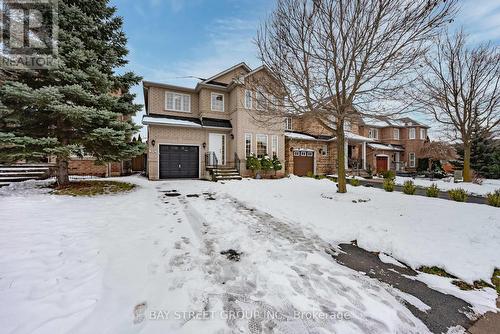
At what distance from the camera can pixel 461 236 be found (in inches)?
154

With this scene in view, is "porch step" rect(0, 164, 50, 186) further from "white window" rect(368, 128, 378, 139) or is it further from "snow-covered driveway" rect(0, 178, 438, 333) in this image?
"white window" rect(368, 128, 378, 139)

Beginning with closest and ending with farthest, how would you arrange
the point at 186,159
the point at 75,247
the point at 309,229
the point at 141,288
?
the point at 141,288
the point at 75,247
the point at 309,229
the point at 186,159

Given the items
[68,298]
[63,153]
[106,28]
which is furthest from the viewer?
[106,28]

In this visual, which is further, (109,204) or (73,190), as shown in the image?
(73,190)

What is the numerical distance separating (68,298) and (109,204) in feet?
15.3

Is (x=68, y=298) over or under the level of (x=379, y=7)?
under

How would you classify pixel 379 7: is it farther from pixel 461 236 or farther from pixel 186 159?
pixel 186 159

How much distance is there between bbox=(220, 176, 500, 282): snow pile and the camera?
321 centimetres

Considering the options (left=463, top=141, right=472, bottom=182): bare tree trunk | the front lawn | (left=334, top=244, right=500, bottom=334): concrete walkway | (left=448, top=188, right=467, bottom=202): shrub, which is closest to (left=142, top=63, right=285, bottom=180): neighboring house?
the front lawn

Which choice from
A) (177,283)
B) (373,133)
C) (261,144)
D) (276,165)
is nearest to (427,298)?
(177,283)

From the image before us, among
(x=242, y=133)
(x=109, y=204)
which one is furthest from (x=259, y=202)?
(x=242, y=133)

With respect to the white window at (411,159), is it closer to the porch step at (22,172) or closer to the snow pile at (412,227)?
the snow pile at (412,227)

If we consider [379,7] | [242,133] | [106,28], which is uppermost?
[106,28]

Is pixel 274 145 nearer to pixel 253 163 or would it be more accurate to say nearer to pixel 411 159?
pixel 253 163
